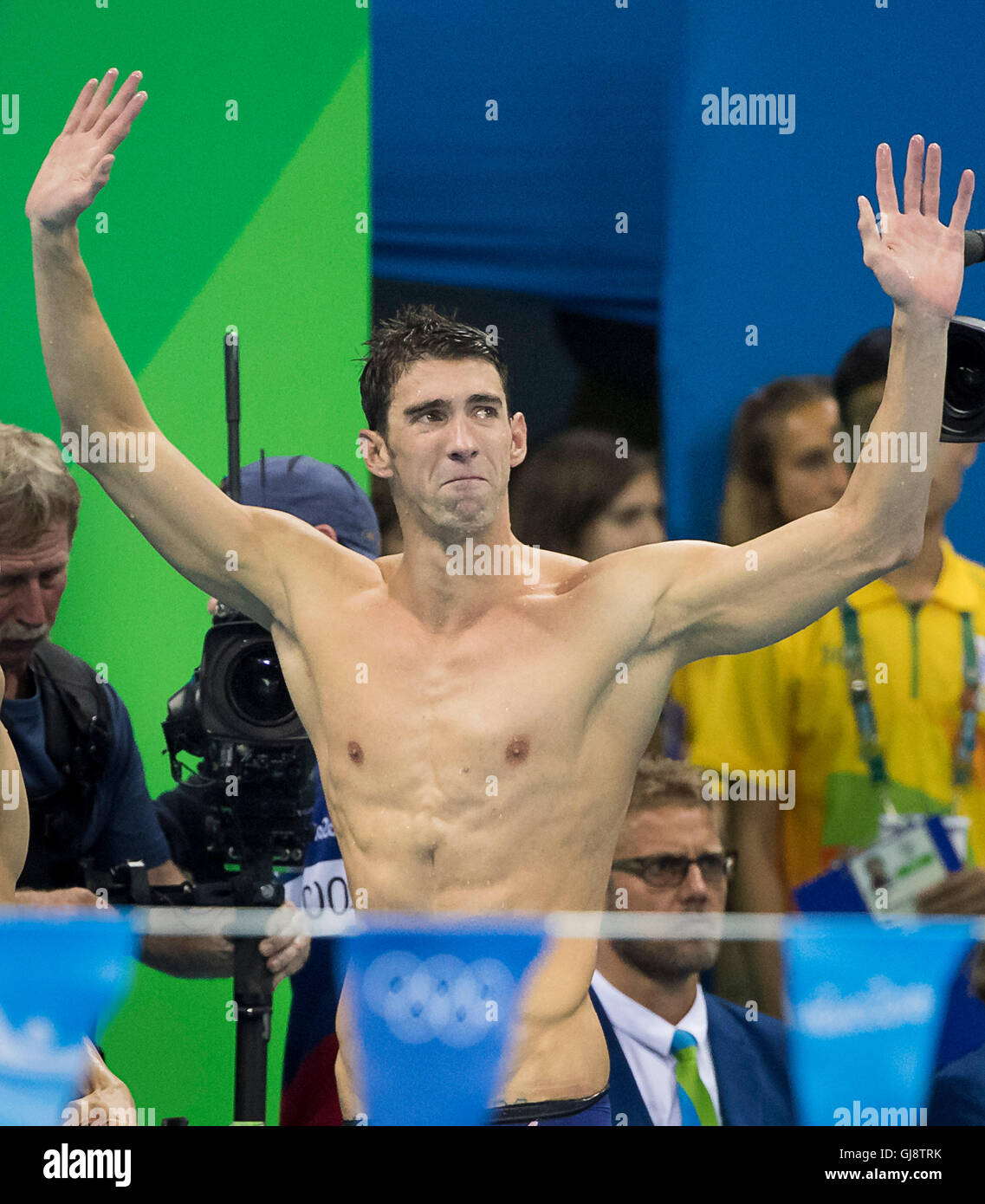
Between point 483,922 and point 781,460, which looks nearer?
point 483,922

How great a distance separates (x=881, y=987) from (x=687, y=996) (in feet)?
1.38

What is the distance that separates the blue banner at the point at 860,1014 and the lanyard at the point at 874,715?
3.10 ft

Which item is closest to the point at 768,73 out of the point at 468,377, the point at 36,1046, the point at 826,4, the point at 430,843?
the point at 826,4

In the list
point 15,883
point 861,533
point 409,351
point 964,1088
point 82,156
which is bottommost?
point 964,1088

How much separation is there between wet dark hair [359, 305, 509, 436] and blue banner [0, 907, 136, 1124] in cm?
93

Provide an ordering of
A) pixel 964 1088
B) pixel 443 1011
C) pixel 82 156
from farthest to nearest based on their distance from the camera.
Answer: pixel 964 1088 → pixel 82 156 → pixel 443 1011

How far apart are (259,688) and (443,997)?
2.04 ft

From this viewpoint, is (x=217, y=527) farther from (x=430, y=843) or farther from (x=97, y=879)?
(x=97, y=879)

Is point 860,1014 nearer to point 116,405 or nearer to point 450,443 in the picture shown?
point 450,443

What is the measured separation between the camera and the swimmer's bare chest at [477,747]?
2.52 m

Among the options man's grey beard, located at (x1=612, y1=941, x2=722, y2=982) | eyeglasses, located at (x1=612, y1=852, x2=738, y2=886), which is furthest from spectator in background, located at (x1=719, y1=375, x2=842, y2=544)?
man's grey beard, located at (x1=612, y1=941, x2=722, y2=982)

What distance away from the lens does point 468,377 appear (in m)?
2.62

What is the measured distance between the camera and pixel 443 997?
7.75ft

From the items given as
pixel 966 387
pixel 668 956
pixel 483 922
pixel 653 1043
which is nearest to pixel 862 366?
pixel 966 387
